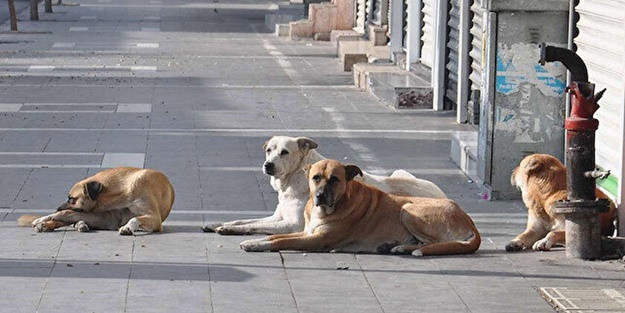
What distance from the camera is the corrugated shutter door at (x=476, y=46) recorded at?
1678 cm

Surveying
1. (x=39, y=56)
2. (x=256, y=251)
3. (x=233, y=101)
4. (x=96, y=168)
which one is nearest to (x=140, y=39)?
(x=39, y=56)

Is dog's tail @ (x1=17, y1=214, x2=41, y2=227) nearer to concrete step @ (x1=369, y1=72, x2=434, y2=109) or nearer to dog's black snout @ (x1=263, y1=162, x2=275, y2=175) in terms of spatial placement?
Answer: dog's black snout @ (x1=263, y1=162, x2=275, y2=175)

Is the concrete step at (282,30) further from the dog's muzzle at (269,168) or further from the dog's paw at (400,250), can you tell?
the dog's paw at (400,250)

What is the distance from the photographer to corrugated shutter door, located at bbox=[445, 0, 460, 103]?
1872cm

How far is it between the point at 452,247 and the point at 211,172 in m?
4.61

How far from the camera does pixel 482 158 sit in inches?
516

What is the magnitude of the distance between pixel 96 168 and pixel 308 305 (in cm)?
633

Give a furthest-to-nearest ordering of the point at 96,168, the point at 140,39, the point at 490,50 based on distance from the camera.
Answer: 1. the point at 140,39
2. the point at 96,168
3. the point at 490,50

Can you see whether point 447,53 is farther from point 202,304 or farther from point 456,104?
point 202,304

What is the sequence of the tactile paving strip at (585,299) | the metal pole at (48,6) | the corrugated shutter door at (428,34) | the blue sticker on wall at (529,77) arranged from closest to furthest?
1. the tactile paving strip at (585,299)
2. the blue sticker on wall at (529,77)
3. the corrugated shutter door at (428,34)
4. the metal pole at (48,6)

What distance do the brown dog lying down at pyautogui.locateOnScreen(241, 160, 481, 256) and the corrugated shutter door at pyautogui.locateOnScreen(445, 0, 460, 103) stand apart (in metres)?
8.77

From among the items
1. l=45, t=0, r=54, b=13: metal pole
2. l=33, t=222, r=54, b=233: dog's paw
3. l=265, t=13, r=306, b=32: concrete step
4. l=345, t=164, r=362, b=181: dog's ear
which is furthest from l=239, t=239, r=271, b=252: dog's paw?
l=45, t=0, r=54, b=13: metal pole

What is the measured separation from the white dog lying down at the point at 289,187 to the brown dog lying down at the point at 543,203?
0.86m

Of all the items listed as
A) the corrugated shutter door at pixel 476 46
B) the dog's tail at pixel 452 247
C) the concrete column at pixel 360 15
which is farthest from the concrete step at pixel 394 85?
the dog's tail at pixel 452 247
